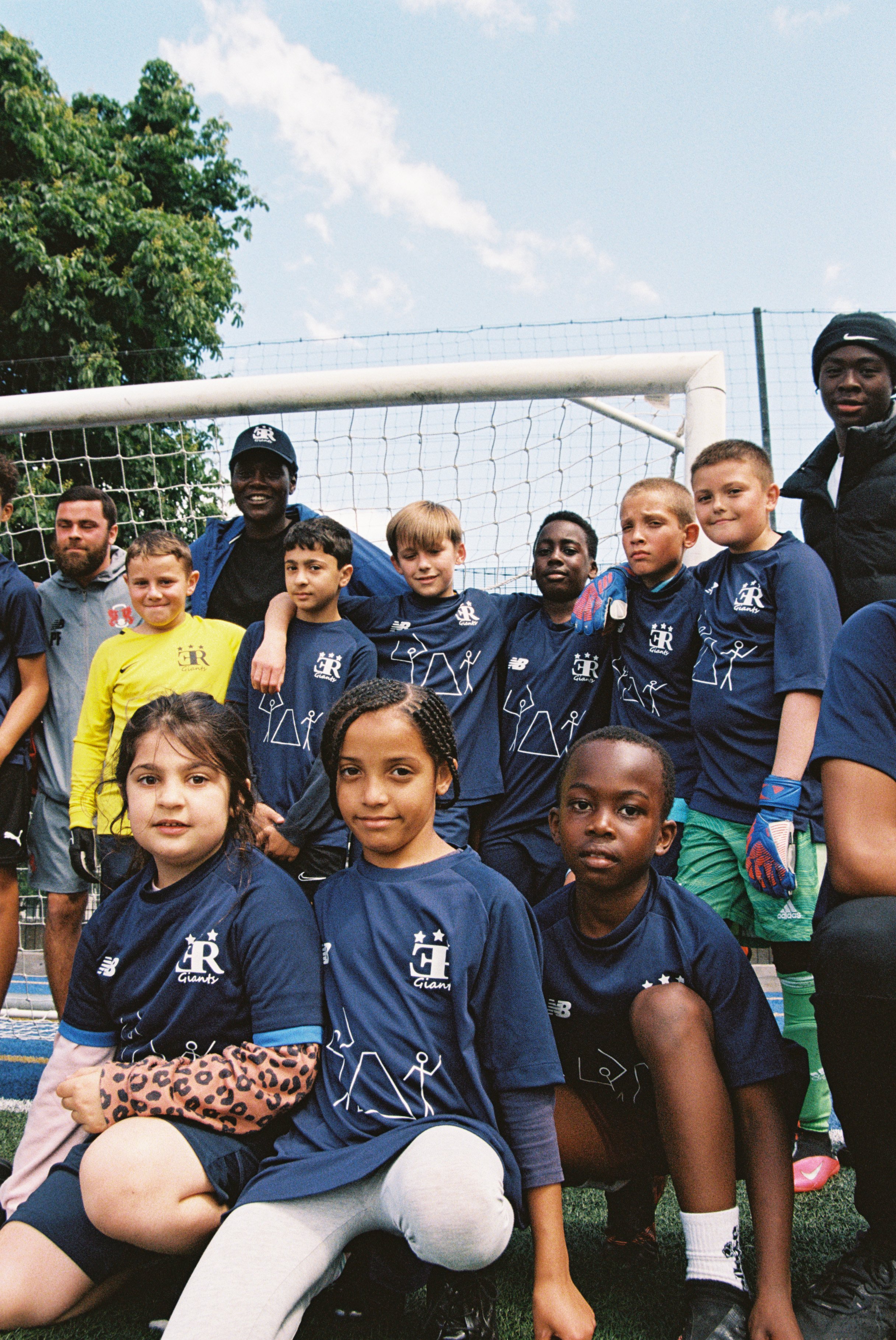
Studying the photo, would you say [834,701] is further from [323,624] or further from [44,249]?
[44,249]

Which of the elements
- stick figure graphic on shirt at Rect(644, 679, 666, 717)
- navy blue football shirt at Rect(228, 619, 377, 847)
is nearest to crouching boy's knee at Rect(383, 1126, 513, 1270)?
navy blue football shirt at Rect(228, 619, 377, 847)

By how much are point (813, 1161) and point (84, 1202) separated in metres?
1.57

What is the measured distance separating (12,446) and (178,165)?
4.75 m

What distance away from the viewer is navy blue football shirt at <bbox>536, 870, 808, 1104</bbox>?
1594 millimetres

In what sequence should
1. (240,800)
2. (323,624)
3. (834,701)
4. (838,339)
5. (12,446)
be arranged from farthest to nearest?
(12,446)
(323,624)
(838,339)
(240,800)
(834,701)

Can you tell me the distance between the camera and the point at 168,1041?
1.63 m

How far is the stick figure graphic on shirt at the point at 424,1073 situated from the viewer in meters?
1.48

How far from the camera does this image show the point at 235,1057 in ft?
5.06

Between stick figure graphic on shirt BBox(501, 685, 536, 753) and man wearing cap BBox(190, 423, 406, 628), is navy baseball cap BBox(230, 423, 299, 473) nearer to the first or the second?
man wearing cap BBox(190, 423, 406, 628)

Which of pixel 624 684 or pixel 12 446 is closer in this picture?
pixel 624 684

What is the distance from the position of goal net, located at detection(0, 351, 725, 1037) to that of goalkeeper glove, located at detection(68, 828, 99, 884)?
1.39 metres

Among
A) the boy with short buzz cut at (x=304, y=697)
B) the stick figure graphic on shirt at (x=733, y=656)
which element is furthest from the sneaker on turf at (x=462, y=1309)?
the stick figure graphic on shirt at (x=733, y=656)

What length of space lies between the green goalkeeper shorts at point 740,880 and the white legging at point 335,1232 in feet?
3.24

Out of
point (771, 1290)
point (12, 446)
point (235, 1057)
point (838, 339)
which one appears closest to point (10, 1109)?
point (235, 1057)
